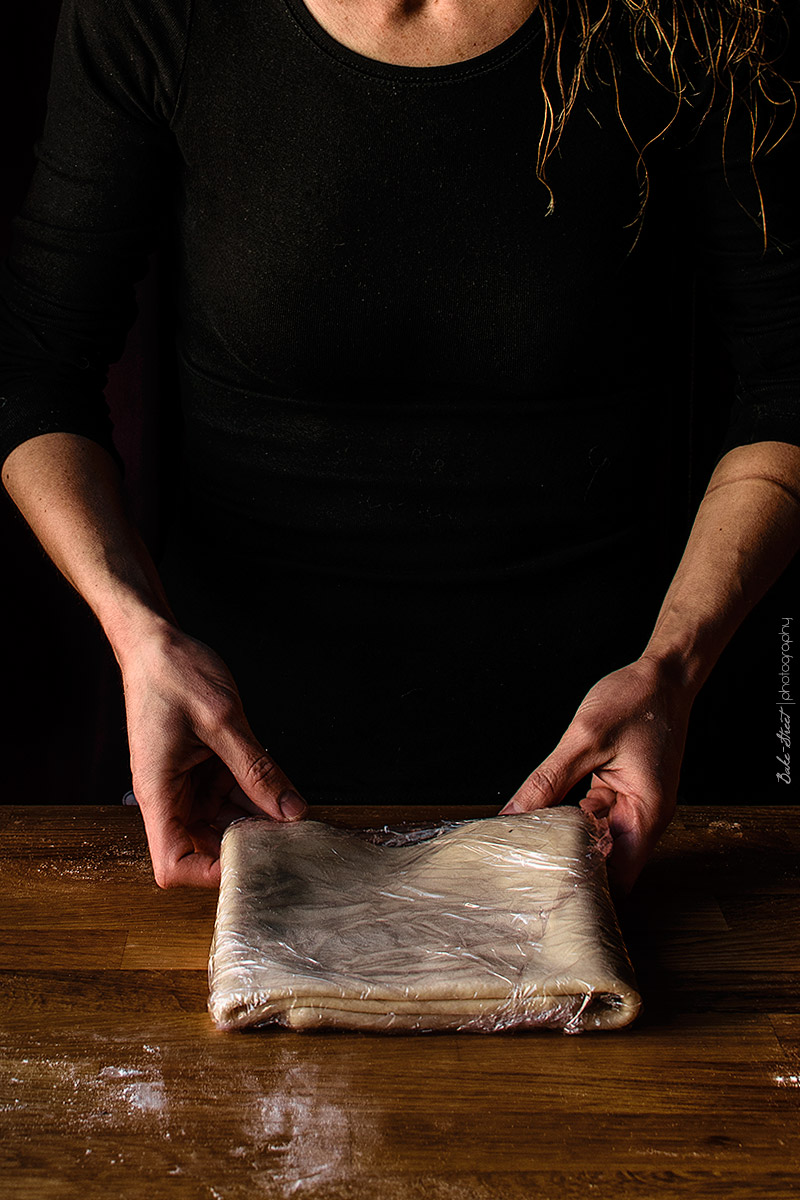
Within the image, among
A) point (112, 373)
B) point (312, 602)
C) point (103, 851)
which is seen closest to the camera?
point (103, 851)

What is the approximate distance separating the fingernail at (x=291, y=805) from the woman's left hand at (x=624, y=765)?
6.6 inches

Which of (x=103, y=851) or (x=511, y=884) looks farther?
(x=103, y=851)

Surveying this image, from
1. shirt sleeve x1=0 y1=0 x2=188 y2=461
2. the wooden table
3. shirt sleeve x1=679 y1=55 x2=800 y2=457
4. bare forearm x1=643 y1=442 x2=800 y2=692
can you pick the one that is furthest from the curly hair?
the wooden table

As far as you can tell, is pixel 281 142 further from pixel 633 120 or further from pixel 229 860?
pixel 229 860

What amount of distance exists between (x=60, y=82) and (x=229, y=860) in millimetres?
709

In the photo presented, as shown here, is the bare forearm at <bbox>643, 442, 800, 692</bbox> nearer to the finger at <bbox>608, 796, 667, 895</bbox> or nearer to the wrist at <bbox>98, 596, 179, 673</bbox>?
the finger at <bbox>608, 796, 667, 895</bbox>

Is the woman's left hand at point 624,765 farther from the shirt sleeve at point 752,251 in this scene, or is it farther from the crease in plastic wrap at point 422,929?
the shirt sleeve at point 752,251

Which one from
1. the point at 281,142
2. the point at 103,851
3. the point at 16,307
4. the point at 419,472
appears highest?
the point at 281,142

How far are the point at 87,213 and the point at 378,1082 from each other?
781 mm

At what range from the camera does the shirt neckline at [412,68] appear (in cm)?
100

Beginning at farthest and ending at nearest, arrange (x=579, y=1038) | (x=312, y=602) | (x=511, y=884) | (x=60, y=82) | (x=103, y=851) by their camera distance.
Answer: (x=312, y=602) → (x=60, y=82) → (x=103, y=851) → (x=511, y=884) → (x=579, y=1038)

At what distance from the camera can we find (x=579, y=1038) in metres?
0.72

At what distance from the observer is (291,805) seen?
2.93ft

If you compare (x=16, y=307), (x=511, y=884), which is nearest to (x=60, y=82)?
(x=16, y=307)
